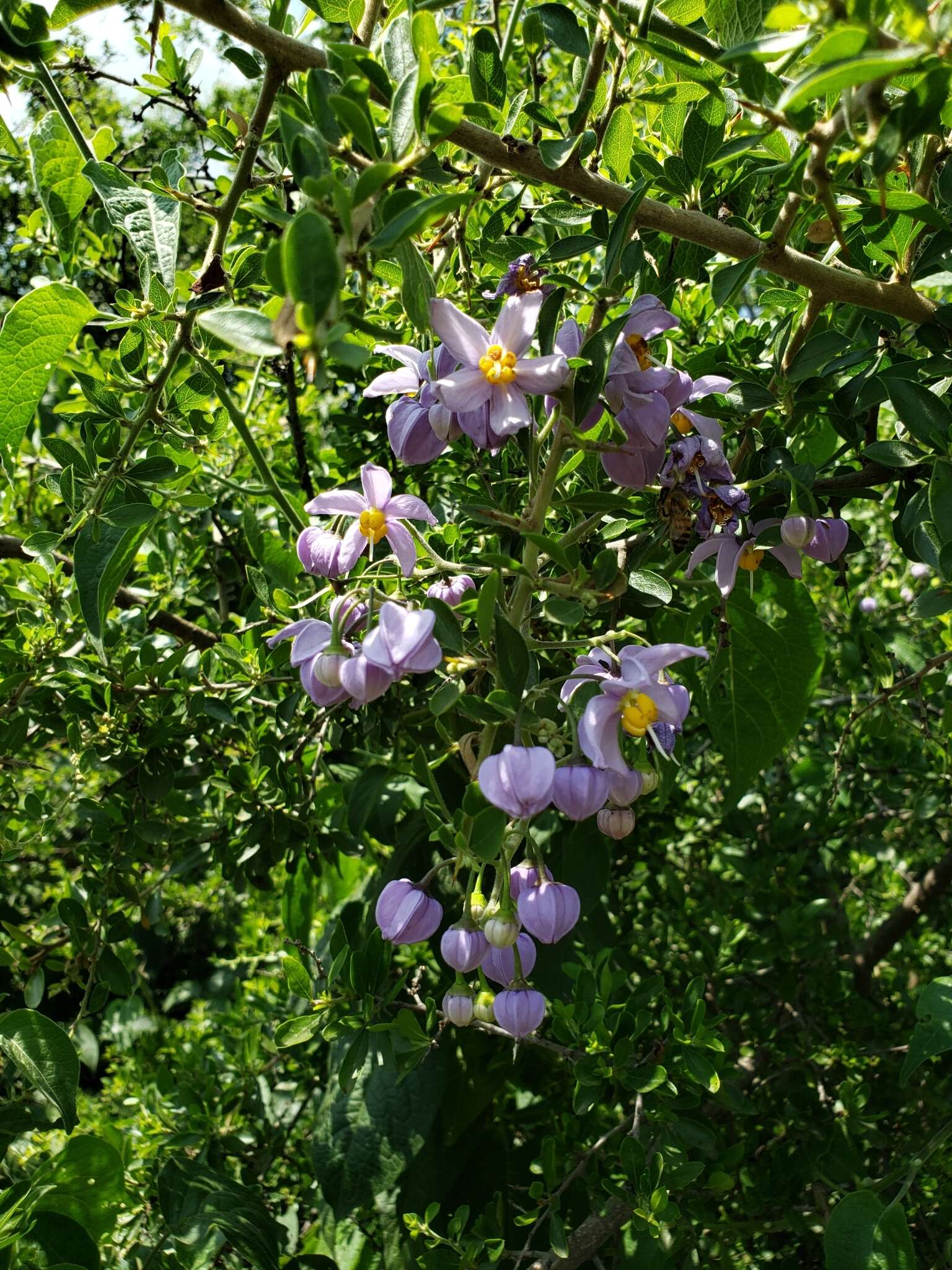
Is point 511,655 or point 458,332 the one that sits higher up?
point 458,332

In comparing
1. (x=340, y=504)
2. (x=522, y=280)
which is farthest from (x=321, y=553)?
(x=522, y=280)

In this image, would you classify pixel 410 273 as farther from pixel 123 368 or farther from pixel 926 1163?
pixel 926 1163

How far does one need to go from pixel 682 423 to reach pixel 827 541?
17 cm

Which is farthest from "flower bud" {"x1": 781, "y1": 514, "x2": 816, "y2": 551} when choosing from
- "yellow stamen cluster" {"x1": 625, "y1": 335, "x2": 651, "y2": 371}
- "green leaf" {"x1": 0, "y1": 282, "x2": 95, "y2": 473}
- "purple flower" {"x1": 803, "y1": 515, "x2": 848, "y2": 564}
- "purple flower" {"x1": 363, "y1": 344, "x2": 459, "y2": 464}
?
"green leaf" {"x1": 0, "y1": 282, "x2": 95, "y2": 473}

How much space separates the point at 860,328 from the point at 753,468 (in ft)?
0.62

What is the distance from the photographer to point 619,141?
0.90 metres

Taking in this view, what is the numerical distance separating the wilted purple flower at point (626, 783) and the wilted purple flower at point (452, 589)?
0.64 feet

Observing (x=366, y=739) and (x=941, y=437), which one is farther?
(x=366, y=739)

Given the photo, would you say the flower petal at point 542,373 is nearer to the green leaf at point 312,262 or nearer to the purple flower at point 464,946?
the green leaf at point 312,262

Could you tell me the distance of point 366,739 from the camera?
117 cm

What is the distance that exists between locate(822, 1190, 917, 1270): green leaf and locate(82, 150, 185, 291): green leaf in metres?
1.07

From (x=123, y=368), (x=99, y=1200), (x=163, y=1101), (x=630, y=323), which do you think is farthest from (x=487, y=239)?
(x=163, y=1101)

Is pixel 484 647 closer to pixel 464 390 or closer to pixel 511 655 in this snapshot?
pixel 511 655

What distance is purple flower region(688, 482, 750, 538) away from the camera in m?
0.88
